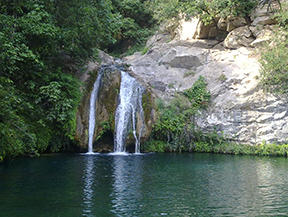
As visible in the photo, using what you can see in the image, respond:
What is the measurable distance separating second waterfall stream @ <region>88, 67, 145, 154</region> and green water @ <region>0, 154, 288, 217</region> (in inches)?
188

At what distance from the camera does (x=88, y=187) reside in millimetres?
8336

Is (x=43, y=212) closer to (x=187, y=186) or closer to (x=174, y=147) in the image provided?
(x=187, y=186)

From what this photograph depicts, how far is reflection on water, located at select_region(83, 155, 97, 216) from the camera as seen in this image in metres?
6.48

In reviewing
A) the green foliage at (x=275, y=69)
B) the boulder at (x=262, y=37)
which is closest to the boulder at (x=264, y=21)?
the boulder at (x=262, y=37)

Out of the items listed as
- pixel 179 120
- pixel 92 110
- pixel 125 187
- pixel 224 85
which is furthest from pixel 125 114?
pixel 125 187

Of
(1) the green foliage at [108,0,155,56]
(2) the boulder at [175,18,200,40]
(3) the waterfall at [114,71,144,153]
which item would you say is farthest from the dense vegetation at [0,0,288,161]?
(1) the green foliage at [108,0,155,56]

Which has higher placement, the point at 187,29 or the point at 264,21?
the point at 187,29

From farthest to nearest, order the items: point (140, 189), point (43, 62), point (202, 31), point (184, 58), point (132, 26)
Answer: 1. point (132, 26)
2. point (202, 31)
3. point (184, 58)
4. point (43, 62)
5. point (140, 189)

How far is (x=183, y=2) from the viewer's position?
78.0 ft

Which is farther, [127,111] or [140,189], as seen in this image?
[127,111]

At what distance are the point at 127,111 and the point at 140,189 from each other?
33.1ft

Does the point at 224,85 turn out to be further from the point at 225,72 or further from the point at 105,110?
the point at 105,110

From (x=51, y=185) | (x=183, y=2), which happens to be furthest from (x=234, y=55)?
(x=51, y=185)

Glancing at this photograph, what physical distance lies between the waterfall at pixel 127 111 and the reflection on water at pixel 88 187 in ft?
15.9
